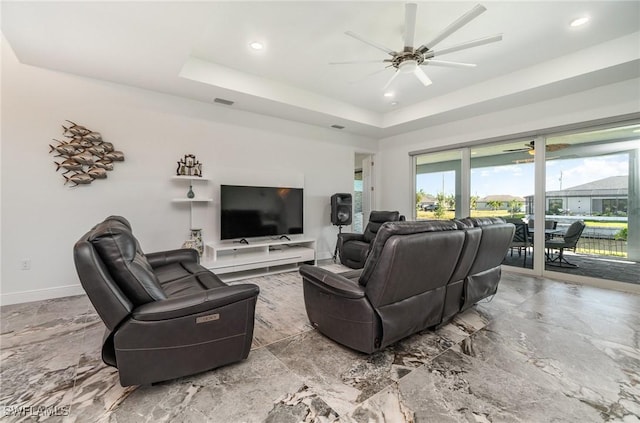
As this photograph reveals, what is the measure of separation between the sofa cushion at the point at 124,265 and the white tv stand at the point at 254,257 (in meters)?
2.24

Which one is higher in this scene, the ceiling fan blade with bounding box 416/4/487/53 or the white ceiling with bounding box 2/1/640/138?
the white ceiling with bounding box 2/1/640/138

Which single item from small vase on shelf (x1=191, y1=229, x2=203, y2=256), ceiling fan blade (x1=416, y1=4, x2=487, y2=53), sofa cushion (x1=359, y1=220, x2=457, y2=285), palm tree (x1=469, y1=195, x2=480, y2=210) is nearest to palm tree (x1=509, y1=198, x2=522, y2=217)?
palm tree (x1=469, y1=195, x2=480, y2=210)

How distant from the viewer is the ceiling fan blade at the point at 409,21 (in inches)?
82.7

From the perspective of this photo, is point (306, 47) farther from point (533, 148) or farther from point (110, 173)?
point (533, 148)

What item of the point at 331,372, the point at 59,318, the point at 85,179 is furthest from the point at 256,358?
the point at 85,179

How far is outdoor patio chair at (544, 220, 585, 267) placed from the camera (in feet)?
13.3

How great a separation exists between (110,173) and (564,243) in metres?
6.57

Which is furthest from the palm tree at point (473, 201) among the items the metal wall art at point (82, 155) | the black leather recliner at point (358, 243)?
the metal wall art at point (82, 155)

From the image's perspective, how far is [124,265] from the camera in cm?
155

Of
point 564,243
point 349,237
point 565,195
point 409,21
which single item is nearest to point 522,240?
point 564,243

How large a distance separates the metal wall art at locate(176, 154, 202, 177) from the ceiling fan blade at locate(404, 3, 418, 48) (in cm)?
318

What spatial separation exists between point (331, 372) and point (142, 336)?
118 centimetres

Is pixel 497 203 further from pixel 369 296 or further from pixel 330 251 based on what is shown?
pixel 369 296

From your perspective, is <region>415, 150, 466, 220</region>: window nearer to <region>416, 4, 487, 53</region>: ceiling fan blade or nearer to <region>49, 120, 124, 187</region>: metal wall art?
<region>416, 4, 487, 53</region>: ceiling fan blade
